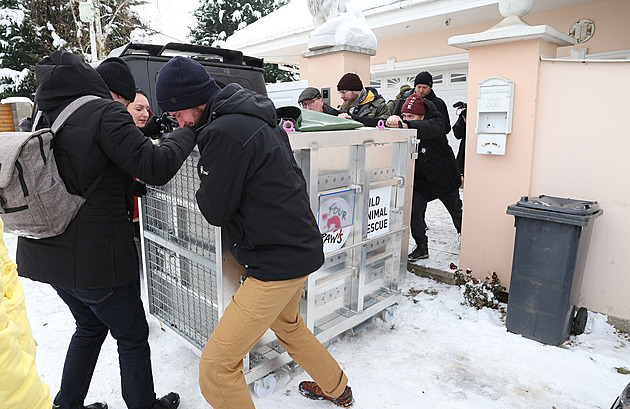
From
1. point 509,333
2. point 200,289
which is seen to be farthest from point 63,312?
point 509,333

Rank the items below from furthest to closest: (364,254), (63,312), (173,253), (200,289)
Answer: (63,312) → (364,254) → (173,253) → (200,289)

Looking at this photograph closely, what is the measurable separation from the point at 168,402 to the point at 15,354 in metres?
1.61

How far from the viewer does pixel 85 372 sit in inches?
91.1

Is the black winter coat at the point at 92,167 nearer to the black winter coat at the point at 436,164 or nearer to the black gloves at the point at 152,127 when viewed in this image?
the black gloves at the point at 152,127

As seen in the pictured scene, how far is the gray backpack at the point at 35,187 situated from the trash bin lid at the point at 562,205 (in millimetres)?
2931

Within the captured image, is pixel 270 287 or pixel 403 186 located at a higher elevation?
pixel 403 186

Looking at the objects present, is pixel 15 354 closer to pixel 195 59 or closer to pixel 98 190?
pixel 98 190

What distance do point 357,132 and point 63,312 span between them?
303cm

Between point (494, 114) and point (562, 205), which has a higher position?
point (494, 114)

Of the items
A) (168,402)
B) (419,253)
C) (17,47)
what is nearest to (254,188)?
(168,402)

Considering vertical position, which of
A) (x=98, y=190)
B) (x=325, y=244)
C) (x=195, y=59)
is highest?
(x=195, y=59)

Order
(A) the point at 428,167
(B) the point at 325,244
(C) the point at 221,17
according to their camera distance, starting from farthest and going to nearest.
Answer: (C) the point at 221,17, (A) the point at 428,167, (B) the point at 325,244

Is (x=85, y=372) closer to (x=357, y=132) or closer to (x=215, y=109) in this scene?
(x=215, y=109)

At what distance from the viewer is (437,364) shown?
117 inches
